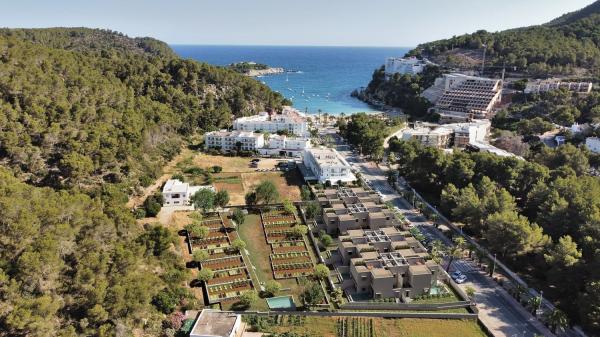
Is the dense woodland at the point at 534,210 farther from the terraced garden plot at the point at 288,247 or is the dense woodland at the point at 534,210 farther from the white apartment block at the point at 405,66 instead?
the white apartment block at the point at 405,66

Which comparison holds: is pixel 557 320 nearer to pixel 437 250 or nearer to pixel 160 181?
pixel 437 250

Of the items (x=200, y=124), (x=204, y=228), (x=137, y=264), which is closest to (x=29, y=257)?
(x=137, y=264)

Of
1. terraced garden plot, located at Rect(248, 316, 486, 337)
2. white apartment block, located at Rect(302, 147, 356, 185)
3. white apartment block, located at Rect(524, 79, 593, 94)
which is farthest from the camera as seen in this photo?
white apartment block, located at Rect(524, 79, 593, 94)

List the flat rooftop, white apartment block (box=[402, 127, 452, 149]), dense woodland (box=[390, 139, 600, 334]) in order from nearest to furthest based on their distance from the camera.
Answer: the flat rooftop < dense woodland (box=[390, 139, 600, 334]) < white apartment block (box=[402, 127, 452, 149])

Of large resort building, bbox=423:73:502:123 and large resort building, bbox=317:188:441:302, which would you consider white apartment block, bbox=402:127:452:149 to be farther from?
large resort building, bbox=317:188:441:302

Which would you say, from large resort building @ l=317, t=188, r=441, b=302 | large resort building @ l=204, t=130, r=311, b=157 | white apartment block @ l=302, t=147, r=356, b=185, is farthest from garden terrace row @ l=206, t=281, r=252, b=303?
large resort building @ l=204, t=130, r=311, b=157

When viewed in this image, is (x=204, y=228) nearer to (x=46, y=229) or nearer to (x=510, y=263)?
(x=46, y=229)

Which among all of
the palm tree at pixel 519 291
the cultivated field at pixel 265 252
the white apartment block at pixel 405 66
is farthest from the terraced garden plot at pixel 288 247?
the white apartment block at pixel 405 66

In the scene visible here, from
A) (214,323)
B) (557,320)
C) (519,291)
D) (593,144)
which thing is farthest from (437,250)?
(593,144)
